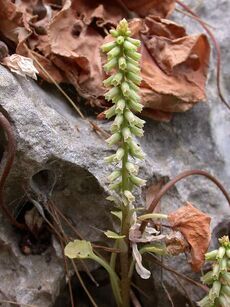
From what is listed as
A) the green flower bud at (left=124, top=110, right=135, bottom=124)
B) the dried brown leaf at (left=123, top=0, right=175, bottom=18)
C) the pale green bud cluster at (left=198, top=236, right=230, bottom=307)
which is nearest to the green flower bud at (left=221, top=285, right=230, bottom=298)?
the pale green bud cluster at (left=198, top=236, right=230, bottom=307)

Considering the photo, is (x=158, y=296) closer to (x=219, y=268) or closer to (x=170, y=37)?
(x=219, y=268)

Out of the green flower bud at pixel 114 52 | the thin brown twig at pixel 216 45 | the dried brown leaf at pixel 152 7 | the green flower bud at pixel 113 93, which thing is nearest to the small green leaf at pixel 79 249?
the green flower bud at pixel 113 93

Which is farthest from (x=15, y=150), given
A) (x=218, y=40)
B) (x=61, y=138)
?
(x=218, y=40)

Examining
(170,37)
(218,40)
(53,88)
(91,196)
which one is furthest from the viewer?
(218,40)

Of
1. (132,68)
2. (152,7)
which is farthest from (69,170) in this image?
(152,7)

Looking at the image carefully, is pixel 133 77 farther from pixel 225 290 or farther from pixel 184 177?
pixel 225 290

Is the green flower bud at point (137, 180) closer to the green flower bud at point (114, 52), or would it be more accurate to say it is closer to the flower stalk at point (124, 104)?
the flower stalk at point (124, 104)
